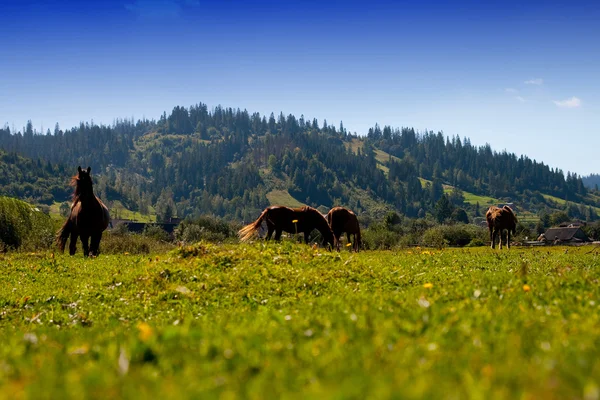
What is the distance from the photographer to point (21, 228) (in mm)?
35625

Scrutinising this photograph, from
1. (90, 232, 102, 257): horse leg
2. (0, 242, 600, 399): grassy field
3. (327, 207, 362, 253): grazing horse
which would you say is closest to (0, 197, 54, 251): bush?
(90, 232, 102, 257): horse leg

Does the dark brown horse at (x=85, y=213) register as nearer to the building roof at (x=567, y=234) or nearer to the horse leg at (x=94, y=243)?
the horse leg at (x=94, y=243)

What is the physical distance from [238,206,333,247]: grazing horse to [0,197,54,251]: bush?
53.6 ft

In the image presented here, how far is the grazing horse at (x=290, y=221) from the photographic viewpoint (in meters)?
26.7

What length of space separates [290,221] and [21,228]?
19853mm

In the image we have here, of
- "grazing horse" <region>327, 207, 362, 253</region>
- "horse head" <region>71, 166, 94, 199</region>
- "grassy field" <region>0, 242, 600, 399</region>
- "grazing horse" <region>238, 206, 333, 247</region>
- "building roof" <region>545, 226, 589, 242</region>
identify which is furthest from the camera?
"building roof" <region>545, 226, 589, 242</region>

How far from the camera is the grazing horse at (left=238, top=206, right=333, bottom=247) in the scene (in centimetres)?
2666

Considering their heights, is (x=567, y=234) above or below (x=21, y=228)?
below

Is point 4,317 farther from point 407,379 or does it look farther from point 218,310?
point 407,379

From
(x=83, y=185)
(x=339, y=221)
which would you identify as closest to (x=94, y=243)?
(x=83, y=185)

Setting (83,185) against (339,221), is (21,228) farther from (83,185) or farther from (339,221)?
(339,221)

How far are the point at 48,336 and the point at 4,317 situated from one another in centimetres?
664

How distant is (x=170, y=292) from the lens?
44.8ft

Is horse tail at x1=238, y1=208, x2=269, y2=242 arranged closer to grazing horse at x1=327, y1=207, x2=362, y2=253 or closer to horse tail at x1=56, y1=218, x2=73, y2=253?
horse tail at x1=56, y1=218, x2=73, y2=253
